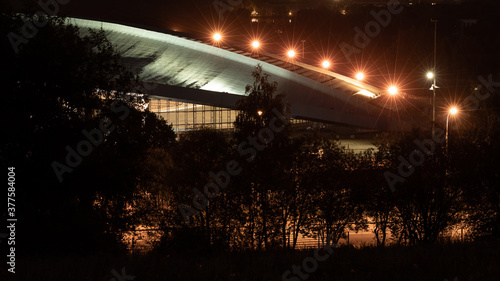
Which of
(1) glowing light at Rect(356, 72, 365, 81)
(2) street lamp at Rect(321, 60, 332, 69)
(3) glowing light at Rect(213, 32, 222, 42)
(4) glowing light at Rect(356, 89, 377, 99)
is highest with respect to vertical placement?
(3) glowing light at Rect(213, 32, 222, 42)

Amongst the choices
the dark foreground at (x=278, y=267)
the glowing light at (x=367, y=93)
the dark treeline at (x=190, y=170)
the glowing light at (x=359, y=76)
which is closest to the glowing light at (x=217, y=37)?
the glowing light at (x=359, y=76)

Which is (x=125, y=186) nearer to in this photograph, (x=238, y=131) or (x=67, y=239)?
(x=67, y=239)

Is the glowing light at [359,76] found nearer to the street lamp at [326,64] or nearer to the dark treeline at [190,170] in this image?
the street lamp at [326,64]

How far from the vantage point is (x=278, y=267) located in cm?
1073

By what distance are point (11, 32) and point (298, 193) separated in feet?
32.7

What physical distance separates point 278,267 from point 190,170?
7.20 meters

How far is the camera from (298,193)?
61.0ft

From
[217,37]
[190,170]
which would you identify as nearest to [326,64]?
[217,37]

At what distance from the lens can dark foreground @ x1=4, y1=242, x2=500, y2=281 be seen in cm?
983

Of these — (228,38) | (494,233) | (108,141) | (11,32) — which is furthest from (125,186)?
(228,38)

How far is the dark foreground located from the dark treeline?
329 centimetres

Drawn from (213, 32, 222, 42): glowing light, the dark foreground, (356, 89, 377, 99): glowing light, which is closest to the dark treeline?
the dark foreground

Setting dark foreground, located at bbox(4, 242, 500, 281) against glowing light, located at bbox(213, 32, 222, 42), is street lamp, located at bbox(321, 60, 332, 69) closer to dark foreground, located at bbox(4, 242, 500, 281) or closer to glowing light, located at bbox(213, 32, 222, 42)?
glowing light, located at bbox(213, 32, 222, 42)

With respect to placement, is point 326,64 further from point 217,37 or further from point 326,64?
point 217,37
